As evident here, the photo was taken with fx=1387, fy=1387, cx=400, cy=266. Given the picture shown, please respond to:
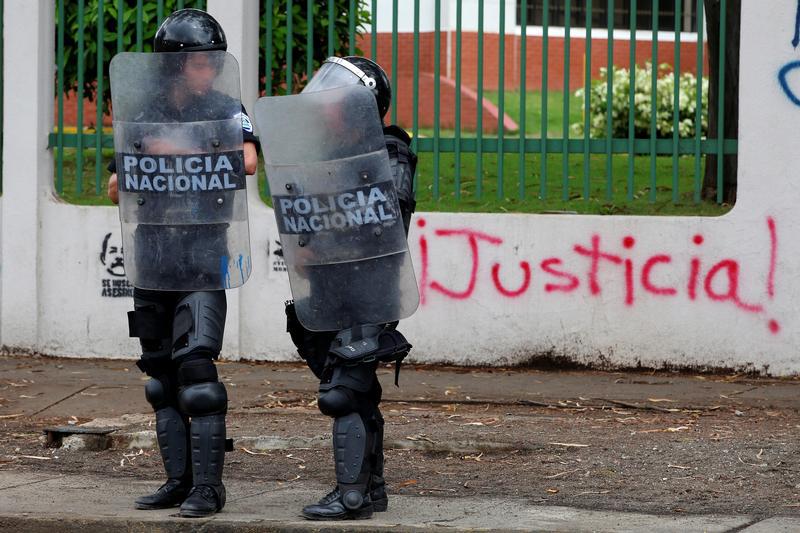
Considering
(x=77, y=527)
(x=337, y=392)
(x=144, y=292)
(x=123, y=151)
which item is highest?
(x=123, y=151)

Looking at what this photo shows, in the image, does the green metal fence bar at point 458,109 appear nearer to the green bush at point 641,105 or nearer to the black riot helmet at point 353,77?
the green bush at point 641,105

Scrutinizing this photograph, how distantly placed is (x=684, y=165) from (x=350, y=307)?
14.0ft

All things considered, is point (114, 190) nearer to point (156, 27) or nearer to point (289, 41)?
point (289, 41)

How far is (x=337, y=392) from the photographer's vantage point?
4.82 m

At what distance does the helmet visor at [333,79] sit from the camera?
192 inches

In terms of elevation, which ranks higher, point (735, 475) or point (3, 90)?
point (3, 90)

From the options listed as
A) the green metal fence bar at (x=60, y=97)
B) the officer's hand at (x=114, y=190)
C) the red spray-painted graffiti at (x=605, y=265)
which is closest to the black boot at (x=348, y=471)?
the officer's hand at (x=114, y=190)

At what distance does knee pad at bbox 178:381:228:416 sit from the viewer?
488 centimetres

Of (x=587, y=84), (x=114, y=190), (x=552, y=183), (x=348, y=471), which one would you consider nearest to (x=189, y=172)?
(x=114, y=190)

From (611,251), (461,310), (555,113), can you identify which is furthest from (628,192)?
(555,113)

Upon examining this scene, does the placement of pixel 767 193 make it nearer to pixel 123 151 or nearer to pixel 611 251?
pixel 611 251

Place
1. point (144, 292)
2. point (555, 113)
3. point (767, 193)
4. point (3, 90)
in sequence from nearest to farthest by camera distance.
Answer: point (144, 292), point (767, 193), point (3, 90), point (555, 113)

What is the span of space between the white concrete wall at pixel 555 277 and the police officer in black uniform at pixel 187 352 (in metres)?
3.60

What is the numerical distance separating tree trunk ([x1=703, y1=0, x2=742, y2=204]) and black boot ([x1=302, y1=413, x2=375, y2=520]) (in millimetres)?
4180
